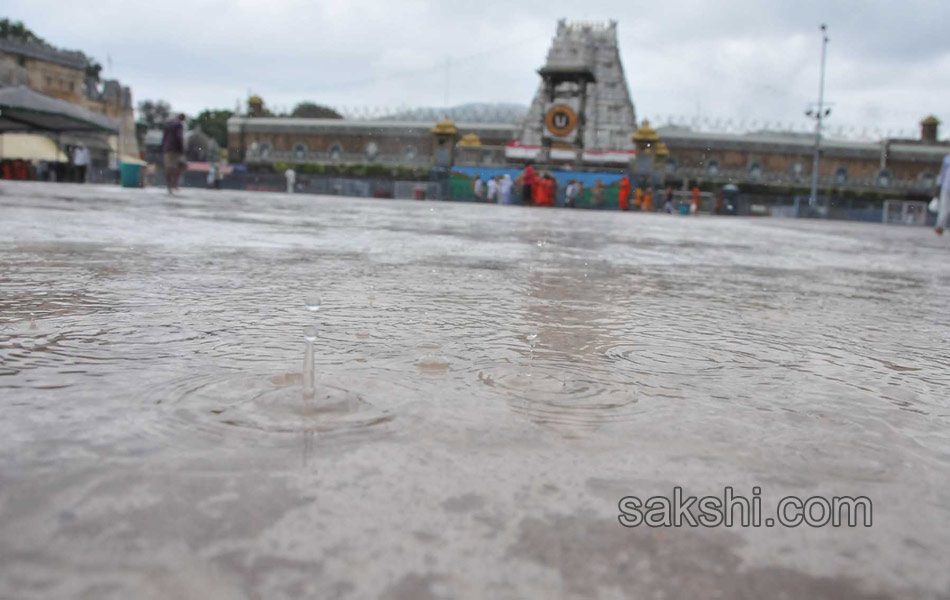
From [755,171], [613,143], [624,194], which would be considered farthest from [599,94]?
[624,194]

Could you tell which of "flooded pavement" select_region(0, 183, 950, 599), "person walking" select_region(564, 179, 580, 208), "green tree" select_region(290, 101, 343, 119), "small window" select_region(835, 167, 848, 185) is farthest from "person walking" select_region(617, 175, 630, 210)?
"green tree" select_region(290, 101, 343, 119)

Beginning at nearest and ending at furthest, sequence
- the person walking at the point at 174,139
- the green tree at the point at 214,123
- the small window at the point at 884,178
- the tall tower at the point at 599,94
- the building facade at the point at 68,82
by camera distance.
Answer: the person walking at the point at 174,139, the building facade at the point at 68,82, the tall tower at the point at 599,94, the small window at the point at 884,178, the green tree at the point at 214,123

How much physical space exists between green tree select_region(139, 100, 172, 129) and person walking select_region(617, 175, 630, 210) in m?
62.0

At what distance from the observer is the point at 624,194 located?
1033 inches

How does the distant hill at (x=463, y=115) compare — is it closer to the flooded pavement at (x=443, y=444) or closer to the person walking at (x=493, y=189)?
the person walking at (x=493, y=189)

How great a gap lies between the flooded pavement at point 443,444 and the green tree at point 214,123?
74.7 m

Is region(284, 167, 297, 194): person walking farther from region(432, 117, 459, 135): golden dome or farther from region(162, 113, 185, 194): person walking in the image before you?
region(162, 113, 185, 194): person walking

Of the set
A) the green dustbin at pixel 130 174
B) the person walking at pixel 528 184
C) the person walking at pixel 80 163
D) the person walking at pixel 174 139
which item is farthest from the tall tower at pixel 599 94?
the person walking at pixel 174 139

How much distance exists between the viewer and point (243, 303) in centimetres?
229

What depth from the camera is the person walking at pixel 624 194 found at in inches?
1021

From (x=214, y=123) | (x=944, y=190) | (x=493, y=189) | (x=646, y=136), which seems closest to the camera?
(x=944, y=190)

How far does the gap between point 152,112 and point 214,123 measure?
8002 millimetres

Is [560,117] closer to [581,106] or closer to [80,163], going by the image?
[581,106]

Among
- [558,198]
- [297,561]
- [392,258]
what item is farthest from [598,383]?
[558,198]
